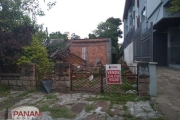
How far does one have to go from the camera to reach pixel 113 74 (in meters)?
7.39

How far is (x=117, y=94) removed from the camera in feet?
23.6

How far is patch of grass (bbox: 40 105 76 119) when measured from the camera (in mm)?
5062

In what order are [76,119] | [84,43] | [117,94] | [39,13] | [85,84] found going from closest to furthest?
[76,119] < [117,94] < [85,84] < [39,13] < [84,43]

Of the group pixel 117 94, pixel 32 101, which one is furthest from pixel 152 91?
pixel 32 101

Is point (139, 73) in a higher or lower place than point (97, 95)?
higher

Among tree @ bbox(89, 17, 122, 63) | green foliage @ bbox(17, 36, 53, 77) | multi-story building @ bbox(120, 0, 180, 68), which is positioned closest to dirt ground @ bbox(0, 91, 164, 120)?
green foliage @ bbox(17, 36, 53, 77)

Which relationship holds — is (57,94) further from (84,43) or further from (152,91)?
(84,43)

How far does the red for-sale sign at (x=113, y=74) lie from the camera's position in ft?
24.2

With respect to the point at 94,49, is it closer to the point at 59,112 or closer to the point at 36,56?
the point at 36,56

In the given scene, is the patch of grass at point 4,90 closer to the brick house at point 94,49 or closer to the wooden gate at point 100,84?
the wooden gate at point 100,84

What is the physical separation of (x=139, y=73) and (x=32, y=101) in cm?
371

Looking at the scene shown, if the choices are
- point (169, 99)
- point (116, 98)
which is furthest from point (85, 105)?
point (169, 99)

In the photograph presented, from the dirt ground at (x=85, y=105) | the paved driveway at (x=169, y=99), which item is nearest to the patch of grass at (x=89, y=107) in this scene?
the dirt ground at (x=85, y=105)

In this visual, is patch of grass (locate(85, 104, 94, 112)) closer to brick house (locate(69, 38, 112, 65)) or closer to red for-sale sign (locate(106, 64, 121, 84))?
red for-sale sign (locate(106, 64, 121, 84))
